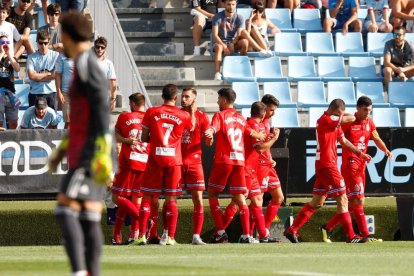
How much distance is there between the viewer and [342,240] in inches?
725

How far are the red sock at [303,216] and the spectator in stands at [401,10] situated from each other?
800 cm

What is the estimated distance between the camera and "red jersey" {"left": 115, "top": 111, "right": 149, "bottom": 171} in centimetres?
1655

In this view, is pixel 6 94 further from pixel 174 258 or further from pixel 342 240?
pixel 174 258

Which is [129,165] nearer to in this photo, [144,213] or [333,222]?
[144,213]

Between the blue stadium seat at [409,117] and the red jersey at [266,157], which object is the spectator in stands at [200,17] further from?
the red jersey at [266,157]

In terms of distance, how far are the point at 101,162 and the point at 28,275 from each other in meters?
2.74

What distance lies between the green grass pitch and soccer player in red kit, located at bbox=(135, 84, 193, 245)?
71cm

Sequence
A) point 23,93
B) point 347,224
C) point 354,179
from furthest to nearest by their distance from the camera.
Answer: point 23,93
point 354,179
point 347,224

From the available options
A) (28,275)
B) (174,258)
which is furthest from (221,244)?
(28,275)

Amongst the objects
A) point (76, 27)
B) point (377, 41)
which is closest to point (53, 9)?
point (377, 41)

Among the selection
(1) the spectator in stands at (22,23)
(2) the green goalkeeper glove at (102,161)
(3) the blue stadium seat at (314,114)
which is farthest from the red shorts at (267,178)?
(2) the green goalkeeper glove at (102,161)

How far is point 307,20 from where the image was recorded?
79.2 ft

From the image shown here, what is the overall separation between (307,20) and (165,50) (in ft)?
10.3

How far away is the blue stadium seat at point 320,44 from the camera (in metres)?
23.3
